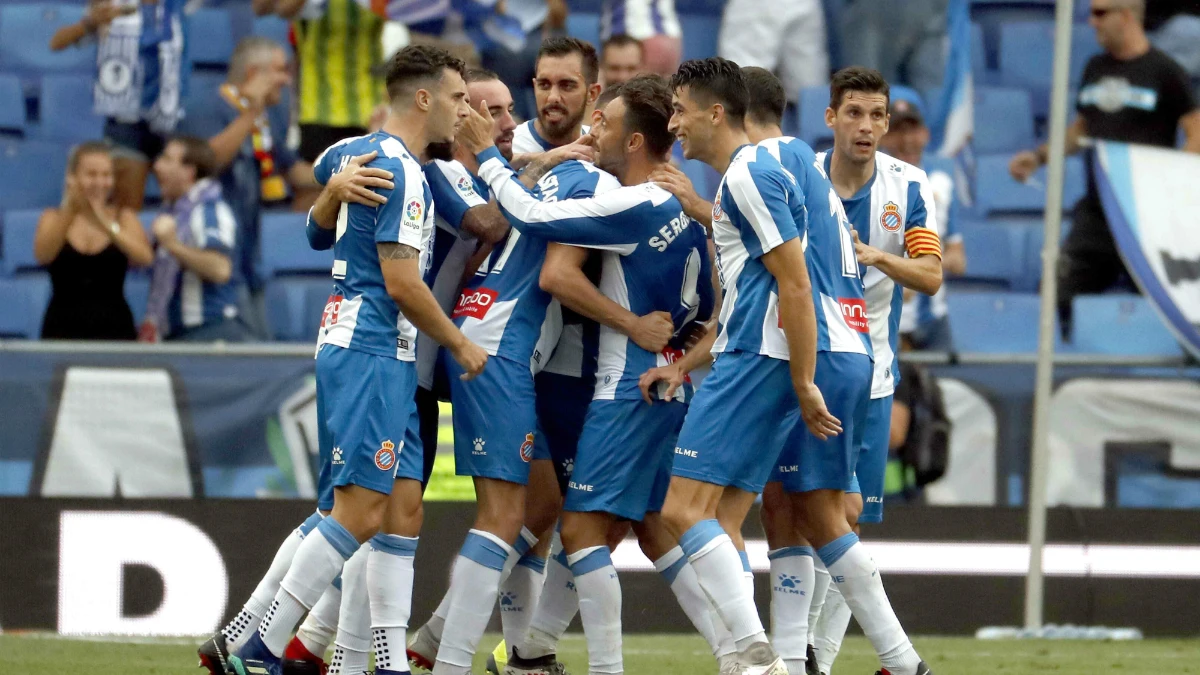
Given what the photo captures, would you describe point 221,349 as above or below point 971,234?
below

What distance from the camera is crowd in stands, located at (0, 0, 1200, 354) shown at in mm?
9789

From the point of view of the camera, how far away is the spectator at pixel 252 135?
420 inches

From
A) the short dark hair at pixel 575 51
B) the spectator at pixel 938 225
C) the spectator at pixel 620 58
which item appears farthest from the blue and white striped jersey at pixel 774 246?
the spectator at pixel 620 58

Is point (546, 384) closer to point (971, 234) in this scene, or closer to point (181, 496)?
point (181, 496)

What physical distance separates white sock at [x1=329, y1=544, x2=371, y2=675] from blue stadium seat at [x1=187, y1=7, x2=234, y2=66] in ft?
23.4

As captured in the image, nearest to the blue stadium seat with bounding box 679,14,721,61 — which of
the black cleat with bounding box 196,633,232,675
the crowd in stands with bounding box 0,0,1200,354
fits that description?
the crowd in stands with bounding box 0,0,1200,354

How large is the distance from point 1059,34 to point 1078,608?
123 inches

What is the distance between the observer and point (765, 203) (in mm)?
5660

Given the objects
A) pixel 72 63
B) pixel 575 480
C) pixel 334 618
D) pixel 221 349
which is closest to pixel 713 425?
pixel 575 480

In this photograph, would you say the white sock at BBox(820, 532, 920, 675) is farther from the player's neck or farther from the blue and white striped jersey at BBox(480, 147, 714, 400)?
the player's neck

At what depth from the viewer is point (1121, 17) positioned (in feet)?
35.5

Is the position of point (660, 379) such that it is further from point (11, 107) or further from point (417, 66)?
point (11, 107)

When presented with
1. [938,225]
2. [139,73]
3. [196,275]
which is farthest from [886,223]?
[139,73]

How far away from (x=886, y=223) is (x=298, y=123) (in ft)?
18.2
